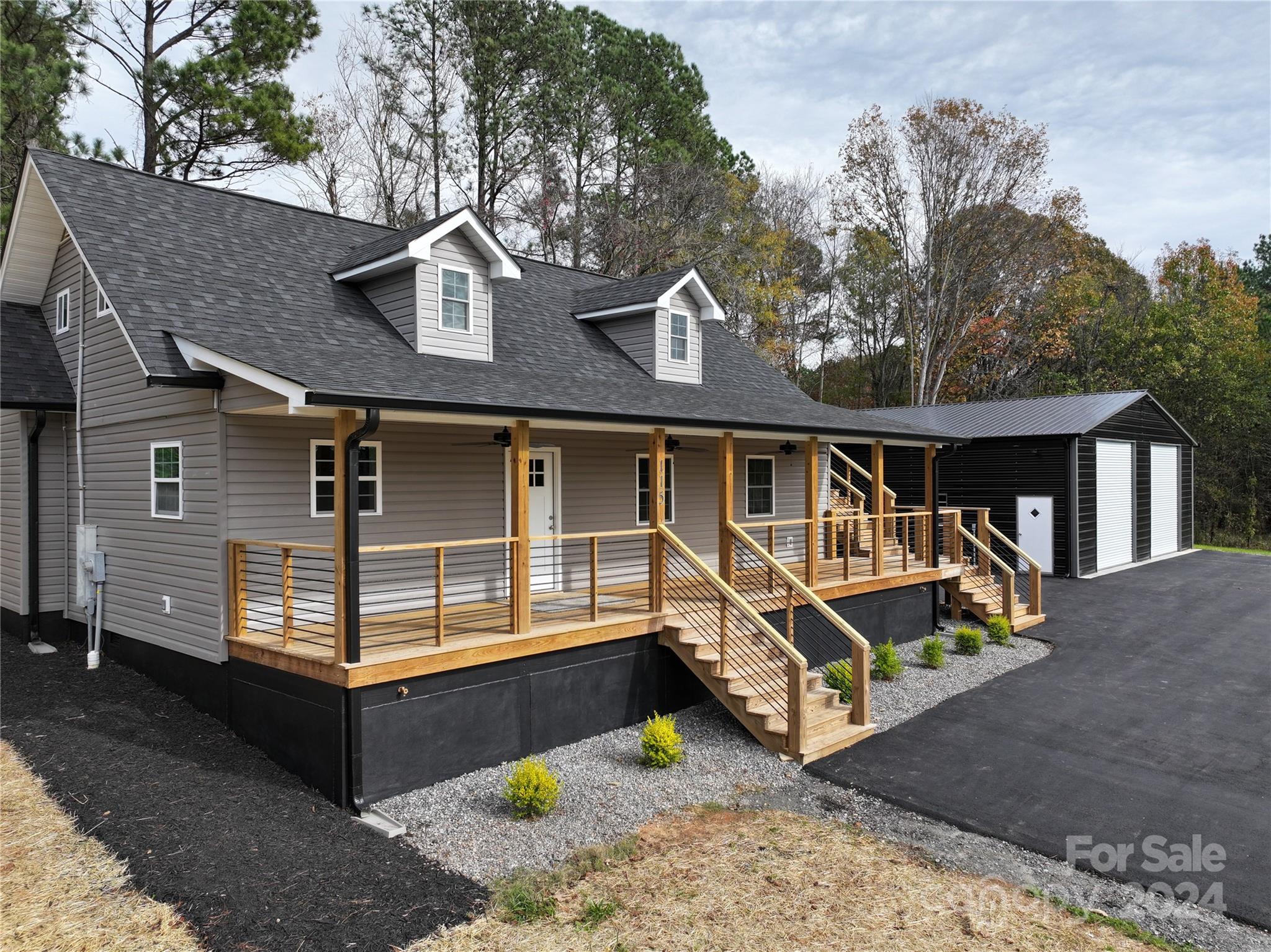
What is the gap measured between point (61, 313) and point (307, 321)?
476 centimetres

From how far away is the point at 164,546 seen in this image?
28.9 feet

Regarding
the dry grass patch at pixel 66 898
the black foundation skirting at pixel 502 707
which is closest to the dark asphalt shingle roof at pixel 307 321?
the black foundation skirting at pixel 502 707

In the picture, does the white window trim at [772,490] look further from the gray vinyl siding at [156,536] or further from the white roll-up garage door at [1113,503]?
the white roll-up garage door at [1113,503]

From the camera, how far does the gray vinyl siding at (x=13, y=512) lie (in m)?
10.9

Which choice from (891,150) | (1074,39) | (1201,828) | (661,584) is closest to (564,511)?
(661,584)

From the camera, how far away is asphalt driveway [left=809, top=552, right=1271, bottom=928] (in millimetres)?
6316

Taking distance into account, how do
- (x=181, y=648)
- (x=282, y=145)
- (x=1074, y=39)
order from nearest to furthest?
1. (x=181, y=648)
2. (x=1074, y=39)
3. (x=282, y=145)

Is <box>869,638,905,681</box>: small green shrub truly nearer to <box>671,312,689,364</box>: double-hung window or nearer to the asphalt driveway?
the asphalt driveway

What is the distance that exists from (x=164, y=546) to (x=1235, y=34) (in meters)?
17.6

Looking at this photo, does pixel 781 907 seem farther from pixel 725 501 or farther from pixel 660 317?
pixel 660 317

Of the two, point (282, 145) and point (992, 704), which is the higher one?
point (282, 145)

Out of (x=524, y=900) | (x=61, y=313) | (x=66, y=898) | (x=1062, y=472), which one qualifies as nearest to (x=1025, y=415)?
(x=1062, y=472)

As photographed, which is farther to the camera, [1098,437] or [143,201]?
[1098,437]

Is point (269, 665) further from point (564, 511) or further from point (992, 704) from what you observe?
point (992, 704)
